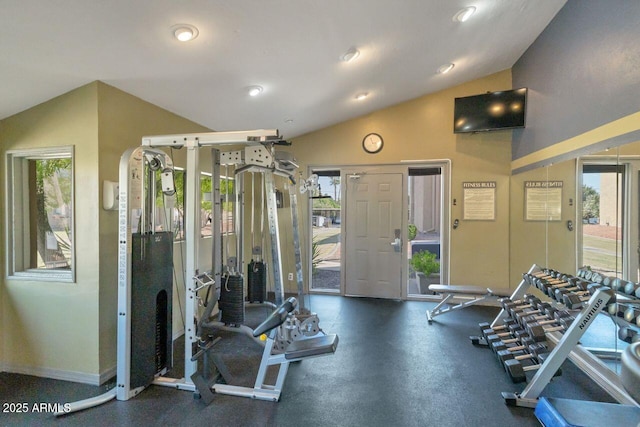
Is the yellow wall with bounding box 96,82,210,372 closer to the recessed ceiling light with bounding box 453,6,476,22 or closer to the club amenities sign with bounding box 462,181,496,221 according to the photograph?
the recessed ceiling light with bounding box 453,6,476,22

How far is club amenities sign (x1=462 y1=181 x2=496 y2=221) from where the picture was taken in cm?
438

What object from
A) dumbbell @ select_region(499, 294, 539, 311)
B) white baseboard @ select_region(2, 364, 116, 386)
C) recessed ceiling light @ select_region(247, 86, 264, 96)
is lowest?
white baseboard @ select_region(2, 364, 116, 386)

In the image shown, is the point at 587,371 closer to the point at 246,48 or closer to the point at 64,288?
the point at 246,48

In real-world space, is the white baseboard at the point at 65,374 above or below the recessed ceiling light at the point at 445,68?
below

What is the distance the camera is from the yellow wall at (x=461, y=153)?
4.37 metres

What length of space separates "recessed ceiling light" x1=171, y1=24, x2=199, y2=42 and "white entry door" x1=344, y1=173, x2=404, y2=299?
126 inches

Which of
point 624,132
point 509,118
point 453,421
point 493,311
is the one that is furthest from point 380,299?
point 624,132

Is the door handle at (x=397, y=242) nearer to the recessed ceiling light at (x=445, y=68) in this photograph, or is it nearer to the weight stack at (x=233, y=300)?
the recessed ceiling light at (x=445, y=68)

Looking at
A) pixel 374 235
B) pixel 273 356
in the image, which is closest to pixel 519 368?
pixel 273 356

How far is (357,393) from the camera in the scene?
2.30 m

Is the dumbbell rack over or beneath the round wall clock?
beneath

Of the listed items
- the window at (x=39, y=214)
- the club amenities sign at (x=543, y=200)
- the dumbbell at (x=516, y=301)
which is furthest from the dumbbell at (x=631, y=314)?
the window at (x=39, y=214)

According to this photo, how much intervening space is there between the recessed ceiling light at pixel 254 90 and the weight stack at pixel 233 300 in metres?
1.77

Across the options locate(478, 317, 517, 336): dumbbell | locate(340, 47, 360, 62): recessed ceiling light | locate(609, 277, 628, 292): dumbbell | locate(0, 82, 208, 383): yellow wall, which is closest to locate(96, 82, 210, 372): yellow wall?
locate(0, 82, 208, 383): yellow wall
